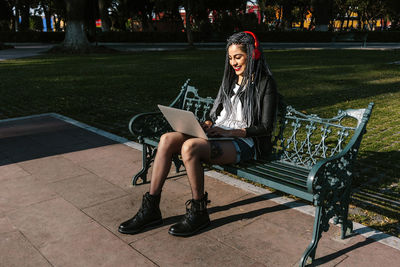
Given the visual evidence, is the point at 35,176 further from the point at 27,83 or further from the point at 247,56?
the point at 27,83

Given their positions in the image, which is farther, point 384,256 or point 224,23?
point 224,23

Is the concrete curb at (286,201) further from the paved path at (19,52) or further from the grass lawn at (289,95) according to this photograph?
the paved path at (19,52)

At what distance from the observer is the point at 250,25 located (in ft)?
132

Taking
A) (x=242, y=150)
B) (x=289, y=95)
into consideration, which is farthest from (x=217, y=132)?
(x=289, y=95)

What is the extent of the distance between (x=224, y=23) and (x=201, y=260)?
37164mm

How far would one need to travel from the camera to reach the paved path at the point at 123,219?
2811 mm

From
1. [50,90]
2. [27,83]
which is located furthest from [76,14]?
[50,90]

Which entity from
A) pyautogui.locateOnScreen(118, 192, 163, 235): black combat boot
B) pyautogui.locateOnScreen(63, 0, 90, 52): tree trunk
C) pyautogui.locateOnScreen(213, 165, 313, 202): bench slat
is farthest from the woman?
pyautogui.locateOnScreen(63, 0, 90, 52): tree trunk

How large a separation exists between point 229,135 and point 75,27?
77.9ft

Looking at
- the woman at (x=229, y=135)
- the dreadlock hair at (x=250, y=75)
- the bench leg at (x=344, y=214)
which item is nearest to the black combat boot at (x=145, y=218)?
the woman at (x=229, y=135)

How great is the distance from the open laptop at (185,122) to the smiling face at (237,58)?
65 cm

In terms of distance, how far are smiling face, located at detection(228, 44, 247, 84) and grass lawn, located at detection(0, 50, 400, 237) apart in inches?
65.9

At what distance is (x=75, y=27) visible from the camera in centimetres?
2461

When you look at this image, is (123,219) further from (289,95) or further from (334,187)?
(289,95)
